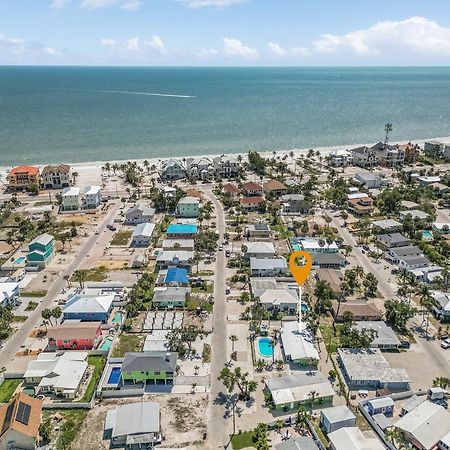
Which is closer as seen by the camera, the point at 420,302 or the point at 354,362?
the point at 354,362

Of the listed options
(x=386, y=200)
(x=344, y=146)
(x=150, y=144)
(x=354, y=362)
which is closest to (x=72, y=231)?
(x=354, y=362)

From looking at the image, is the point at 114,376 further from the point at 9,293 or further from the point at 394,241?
the point at 394,241

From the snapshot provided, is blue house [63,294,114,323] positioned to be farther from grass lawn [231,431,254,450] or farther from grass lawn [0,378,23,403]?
grass lawn [231,431,254,450]

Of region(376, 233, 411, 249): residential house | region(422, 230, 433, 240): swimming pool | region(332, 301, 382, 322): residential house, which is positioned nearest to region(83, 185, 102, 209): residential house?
region(376, 233, 411, 249): residential house

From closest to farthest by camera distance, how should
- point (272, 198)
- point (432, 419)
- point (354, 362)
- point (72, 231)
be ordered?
point (432, 419), point (354, 362), point (72, 231), point (272, 198)

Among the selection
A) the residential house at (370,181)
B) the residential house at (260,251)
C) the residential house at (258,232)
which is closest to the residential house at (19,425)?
the residential house at (260,251)

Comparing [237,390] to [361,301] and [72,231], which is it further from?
[72,231]

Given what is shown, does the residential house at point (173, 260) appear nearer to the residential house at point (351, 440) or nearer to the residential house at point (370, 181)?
the residential house at point (351, 440)
